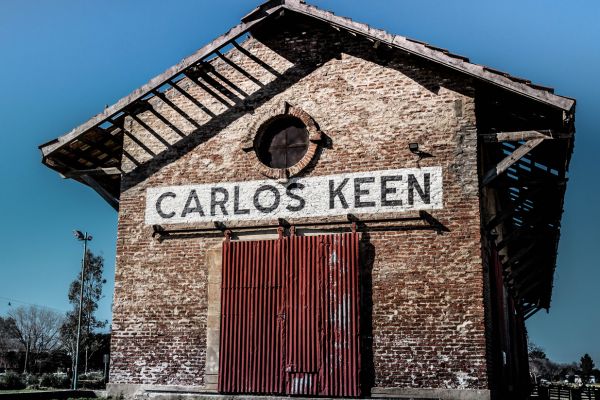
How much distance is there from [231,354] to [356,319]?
2.60 meters

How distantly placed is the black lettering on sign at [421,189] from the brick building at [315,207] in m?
0.03

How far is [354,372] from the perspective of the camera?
40.1 ft

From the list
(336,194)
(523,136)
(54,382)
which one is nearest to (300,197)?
(336,194)

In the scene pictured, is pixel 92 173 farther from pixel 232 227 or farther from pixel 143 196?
pixel 232 227

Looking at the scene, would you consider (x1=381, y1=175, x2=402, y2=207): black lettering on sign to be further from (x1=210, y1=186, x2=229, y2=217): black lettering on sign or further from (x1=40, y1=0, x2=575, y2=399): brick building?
(x1=210, y1=186, x2=229, y2=217): black lettering on sign

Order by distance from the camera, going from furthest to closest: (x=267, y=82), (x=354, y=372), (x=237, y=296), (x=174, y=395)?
(x=267, y=82) → (x=237, y=296) → (x=354, y=372) → (x=174, y=395)

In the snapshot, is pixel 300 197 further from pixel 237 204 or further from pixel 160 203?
pixel 160 203

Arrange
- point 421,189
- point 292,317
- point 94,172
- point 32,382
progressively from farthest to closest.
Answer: point 32,382
point 94,172
point 292,317
point 421,189

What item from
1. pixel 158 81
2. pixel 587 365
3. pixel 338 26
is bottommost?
pixel 587 365

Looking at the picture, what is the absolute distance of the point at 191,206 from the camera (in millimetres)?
14055

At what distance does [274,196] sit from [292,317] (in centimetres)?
251

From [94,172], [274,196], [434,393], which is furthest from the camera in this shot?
[94,172]

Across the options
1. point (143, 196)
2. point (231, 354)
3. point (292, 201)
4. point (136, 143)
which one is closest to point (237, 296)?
point (231, 354)

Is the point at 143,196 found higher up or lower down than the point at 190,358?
higher up
